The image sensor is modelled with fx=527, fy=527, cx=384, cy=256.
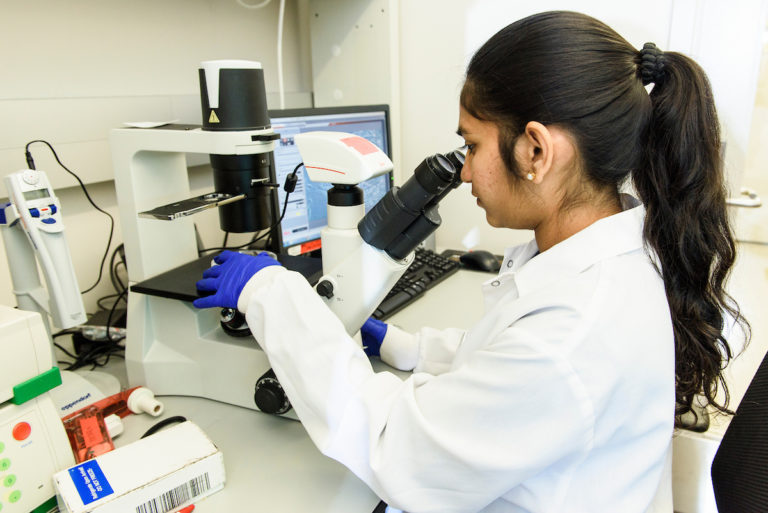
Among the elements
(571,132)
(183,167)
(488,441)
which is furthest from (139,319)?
(571,132)

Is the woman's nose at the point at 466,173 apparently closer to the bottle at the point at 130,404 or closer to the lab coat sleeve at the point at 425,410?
the lab coat sleeve at the point at 425,410

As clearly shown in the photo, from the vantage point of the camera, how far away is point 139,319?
96cm

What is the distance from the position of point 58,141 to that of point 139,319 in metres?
0.44

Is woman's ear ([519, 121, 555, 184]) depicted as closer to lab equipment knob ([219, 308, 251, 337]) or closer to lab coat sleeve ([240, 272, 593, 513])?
lab coat sleeve ([240, 272, 593, 513])

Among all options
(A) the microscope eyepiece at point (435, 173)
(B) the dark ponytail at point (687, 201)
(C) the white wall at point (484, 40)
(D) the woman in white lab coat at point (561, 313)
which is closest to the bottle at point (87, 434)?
(D) the woman in white lab coat at point (561, 313)

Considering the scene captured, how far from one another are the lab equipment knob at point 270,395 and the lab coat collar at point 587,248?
40 cm

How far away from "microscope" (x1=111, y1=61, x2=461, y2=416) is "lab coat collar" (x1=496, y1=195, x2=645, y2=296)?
16cm

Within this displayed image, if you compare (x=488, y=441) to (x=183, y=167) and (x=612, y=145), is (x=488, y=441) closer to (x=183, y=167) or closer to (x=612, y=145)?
(x=612, y=145)

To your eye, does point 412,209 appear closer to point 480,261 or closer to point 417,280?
point 417,280

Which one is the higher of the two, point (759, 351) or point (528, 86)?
point (528, 86)

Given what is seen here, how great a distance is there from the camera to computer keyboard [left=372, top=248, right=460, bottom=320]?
123 centimetres

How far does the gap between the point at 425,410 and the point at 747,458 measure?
1.37 ft

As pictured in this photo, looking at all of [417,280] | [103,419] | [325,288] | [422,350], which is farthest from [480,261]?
[103,419]

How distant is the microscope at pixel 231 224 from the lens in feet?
2.52
